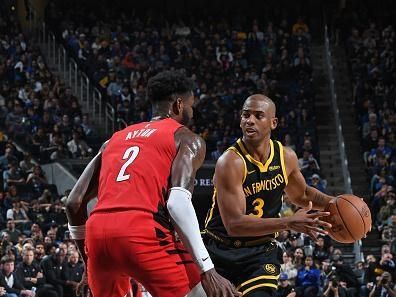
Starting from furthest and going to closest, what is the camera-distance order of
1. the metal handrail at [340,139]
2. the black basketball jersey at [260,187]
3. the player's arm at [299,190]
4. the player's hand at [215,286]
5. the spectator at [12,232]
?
the metal handrail at [340,139], the spectator at [12,232], the player's arm at [299,190], the black basketball jersey at [260,187], the player's hand at [215,286]

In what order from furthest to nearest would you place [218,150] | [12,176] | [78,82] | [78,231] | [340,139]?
[78,82] < [340,139] < [218,150] < [12,176] < [78,231]

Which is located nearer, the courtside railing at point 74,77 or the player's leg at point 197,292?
the player's leg at point 197,292

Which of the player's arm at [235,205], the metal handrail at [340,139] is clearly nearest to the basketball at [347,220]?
the player's arm at [235,205]

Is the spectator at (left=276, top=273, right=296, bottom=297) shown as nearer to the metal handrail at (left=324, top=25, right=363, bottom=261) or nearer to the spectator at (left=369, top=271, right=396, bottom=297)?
the spectator at (left=369, top=271, right=396, bottom=297)

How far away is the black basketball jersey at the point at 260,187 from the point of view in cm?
568

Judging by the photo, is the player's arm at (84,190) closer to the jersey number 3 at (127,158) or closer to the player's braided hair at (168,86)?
the jersey number 3 at (127,158)

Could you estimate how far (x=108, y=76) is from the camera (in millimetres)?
20547

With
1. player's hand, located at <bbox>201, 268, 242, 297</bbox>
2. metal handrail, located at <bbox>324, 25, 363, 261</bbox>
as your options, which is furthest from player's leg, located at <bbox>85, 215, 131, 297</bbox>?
metal handrail, located at <bbox>324, 25, 363, 261</bbox>

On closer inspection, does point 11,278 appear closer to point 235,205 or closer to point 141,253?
point 235,205

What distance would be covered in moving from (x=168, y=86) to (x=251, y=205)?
147 centimetres

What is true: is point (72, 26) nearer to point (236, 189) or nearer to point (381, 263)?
point (381, 263)

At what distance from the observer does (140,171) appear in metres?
4.31

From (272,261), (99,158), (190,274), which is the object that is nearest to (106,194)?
(99,158)

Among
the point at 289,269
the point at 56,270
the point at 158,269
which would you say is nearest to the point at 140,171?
the point at 158,269
